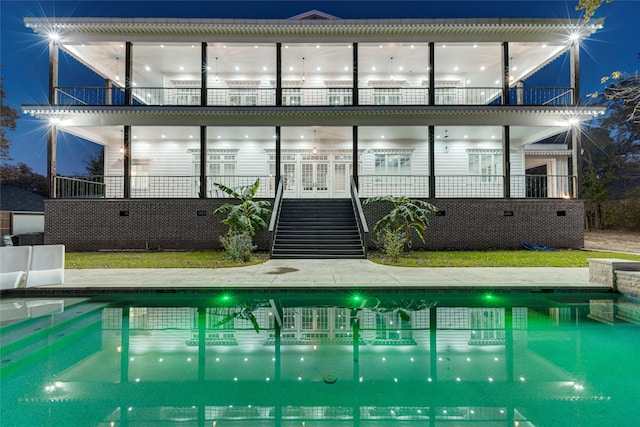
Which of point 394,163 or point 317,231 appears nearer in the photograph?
point 317,231

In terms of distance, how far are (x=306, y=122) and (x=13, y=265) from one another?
36.3ft

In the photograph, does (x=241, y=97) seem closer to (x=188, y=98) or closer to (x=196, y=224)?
(x=188, y=98)

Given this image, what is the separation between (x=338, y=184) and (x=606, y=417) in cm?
1555

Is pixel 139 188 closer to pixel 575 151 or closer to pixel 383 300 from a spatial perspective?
pixel 383 300

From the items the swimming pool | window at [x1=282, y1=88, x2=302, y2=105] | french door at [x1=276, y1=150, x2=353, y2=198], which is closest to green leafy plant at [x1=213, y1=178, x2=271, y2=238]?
french door at [x1=276, y1=150, x2=353, y2=198]

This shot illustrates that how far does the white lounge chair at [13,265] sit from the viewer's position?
675cm

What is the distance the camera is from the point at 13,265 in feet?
22.5

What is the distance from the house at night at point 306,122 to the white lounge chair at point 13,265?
6.62 metres

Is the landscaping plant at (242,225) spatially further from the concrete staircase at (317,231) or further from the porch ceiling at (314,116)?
the porch ceiling at (314,116)

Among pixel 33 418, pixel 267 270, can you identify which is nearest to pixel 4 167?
pixel 267 270

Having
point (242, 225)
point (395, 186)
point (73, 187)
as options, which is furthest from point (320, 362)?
point (73, 187)

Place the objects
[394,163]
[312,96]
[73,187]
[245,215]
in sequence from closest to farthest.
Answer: [245,215], [73,187], [394,163], [312,96]

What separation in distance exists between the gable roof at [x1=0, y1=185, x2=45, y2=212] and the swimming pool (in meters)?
29.4

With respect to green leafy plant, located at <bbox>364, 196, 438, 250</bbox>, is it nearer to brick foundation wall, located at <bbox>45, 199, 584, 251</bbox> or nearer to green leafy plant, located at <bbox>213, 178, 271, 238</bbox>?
brick foundation wall, located at <bbox>45, 199, 584, 251</bbox>
